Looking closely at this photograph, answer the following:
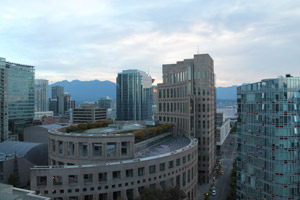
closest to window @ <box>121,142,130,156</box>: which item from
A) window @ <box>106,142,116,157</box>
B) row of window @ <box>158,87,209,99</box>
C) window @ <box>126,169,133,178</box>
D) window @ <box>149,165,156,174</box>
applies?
window @ <box>106,142,116,157</box>

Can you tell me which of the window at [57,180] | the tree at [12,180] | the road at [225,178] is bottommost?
the road at [225,178]

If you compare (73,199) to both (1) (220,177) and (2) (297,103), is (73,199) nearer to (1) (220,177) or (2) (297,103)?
(2) (297,103)

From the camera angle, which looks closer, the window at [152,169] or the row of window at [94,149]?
the window at [152,169]

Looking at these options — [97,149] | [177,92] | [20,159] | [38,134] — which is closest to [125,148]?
[97,149]

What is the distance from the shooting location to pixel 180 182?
45.8 m

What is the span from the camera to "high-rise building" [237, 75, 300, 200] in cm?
3719

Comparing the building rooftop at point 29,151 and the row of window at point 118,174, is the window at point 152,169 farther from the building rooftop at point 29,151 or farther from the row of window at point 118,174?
the building rooftop at point 29,151

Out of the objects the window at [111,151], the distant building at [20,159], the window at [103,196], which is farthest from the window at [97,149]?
the distant building at [20,159]

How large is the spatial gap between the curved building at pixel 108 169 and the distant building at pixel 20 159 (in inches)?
1125

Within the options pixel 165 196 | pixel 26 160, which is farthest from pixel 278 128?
pixel 26 160

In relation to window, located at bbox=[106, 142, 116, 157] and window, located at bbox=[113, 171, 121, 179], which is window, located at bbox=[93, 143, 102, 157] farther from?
window, located at bbox=[113, 171, 121, 179]

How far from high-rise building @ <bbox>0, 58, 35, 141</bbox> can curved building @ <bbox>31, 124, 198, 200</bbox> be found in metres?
96.6

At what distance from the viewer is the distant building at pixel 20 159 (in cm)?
6631

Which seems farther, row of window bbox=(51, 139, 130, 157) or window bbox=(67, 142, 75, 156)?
window bbox=(67, 142, 75, 156)
